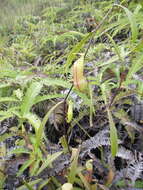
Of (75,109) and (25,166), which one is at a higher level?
(75,109)

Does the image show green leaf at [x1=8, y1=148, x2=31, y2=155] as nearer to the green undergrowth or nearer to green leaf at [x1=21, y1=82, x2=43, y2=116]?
the green undergrowth

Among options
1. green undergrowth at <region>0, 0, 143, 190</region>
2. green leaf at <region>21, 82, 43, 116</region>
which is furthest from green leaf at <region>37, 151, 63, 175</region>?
green leaf at <region>21, 82, 43, 116</region>

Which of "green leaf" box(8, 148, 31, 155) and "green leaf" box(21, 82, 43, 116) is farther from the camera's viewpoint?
"green leaf" box(8, 148, 31, 155)

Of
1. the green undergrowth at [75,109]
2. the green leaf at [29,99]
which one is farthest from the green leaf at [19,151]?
the green leaf at [29,99]

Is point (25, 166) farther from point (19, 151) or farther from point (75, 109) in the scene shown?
point (75, 109)

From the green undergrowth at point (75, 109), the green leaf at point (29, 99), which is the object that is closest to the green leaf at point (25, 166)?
the green undergrowth at point (75, 109)

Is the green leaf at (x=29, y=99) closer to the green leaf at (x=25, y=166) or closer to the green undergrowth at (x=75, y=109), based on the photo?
the green undergrowth at (x=75, y=109)

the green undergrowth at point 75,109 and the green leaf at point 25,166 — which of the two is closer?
the green undergrowth at point 75,109

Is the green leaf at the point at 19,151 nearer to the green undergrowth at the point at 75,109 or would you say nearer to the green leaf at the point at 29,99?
the green undergrowth at the point at 75,109

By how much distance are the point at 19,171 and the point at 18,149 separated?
0.07m

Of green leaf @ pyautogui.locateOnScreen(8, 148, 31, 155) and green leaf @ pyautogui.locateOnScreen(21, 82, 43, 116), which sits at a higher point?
green leaf @ pyautogui.locateOnScreen(21, 82, 43, 116)

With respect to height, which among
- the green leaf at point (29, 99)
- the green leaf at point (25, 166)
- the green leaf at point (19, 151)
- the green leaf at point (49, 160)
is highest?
the green leaf at point (29, 99)

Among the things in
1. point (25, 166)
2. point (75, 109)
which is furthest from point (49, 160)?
point (75, 109)

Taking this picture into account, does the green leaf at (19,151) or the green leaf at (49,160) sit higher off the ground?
the green leaf at (19,151)
